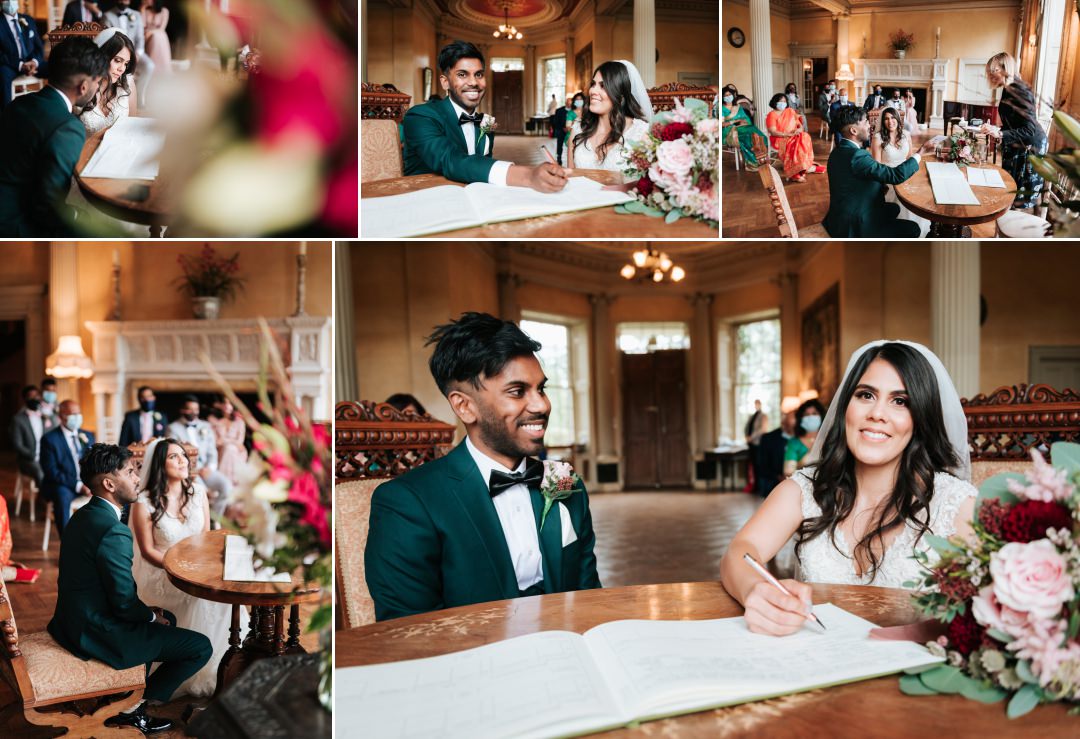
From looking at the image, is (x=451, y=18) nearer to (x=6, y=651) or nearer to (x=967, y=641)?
(x=967, y=641)

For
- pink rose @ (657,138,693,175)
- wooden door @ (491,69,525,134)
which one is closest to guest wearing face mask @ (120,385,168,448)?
→ wooden door @ (491,69,525,134)

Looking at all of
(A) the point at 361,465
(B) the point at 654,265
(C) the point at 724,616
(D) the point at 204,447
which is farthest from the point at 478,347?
(B) the point at 654,265

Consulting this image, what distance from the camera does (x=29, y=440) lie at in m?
4.48

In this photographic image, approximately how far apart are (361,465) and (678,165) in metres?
1.30

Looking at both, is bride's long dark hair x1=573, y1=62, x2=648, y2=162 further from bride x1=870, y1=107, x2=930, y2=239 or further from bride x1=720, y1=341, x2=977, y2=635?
bride x1=720, y1=341, x2=977, y2=635

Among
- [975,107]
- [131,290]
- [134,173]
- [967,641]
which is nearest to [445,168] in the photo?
[134,173]

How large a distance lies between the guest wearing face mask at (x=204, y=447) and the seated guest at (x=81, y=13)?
163 centimetres

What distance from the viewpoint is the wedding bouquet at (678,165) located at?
7.88 feet

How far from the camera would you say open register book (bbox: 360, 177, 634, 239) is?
7.55ft

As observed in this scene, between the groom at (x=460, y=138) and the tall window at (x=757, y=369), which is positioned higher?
the groom at (x=460, y=138)

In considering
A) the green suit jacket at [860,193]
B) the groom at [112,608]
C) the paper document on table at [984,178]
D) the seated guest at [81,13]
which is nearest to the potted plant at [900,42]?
the green suit jacket at [860,193]

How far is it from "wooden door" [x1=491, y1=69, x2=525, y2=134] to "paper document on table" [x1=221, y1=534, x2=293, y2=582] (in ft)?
4.63

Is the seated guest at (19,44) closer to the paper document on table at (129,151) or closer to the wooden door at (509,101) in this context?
the paper document on table at (129,151)

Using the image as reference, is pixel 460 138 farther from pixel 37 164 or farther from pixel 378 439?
pixel 37 164
